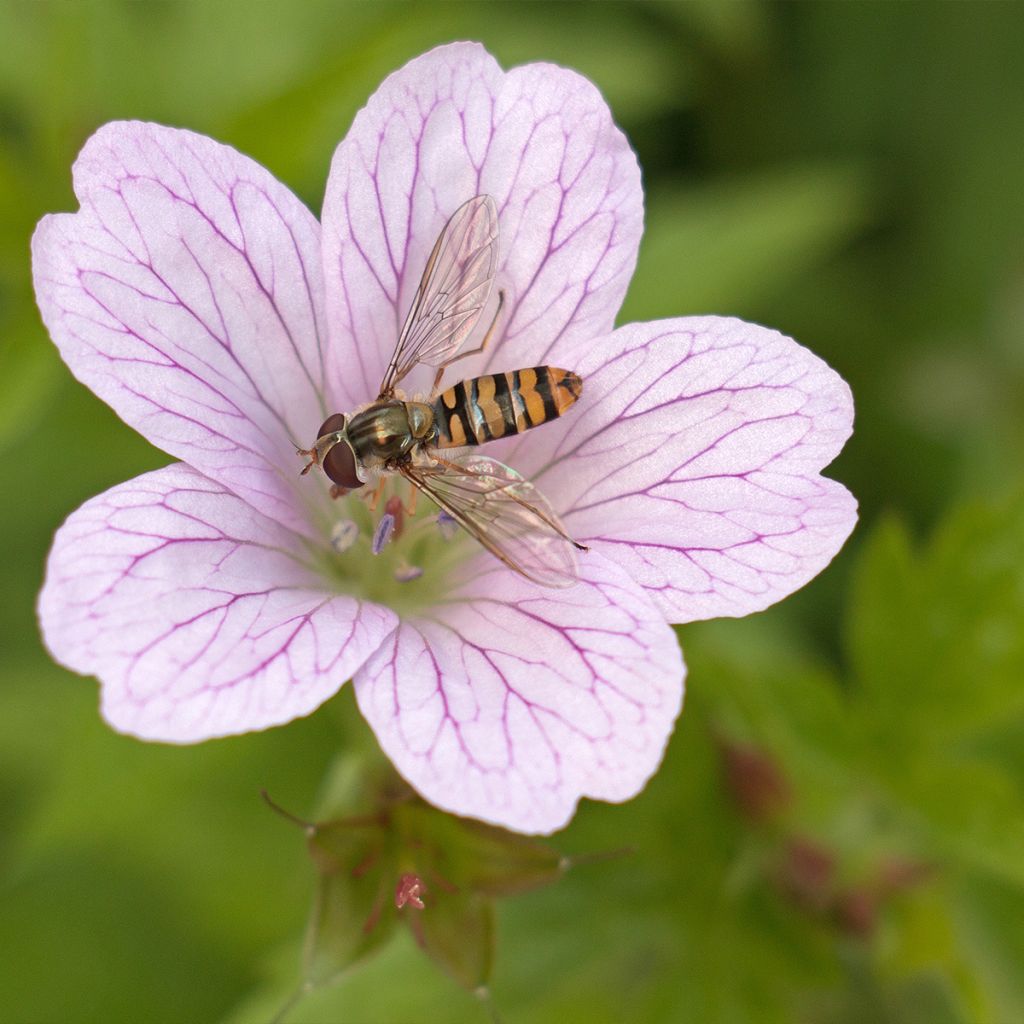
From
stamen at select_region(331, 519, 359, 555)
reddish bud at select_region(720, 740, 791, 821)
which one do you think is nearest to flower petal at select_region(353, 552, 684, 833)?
stamen at select_region(331, 519, 359, 555)

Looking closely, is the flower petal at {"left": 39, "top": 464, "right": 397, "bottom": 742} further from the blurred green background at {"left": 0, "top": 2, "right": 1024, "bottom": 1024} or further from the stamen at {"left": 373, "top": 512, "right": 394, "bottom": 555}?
the blurred green background at {"left": 0, "top": 2, "right": 1024, "bottom": 1024}

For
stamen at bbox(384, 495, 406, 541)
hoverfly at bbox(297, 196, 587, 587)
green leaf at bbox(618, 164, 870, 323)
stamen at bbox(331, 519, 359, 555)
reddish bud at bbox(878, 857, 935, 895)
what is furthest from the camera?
green leaf at bbox(618, 164, 870, 323)

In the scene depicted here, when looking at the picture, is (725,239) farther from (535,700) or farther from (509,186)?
(535,700)

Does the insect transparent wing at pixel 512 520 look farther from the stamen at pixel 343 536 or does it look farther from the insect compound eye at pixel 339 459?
the stamen at pixel 343 536

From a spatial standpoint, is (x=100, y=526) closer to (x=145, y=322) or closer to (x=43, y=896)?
(x=145, y=322)

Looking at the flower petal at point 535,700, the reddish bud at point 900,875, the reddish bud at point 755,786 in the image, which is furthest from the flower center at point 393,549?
the reddish bud at point 900,875
